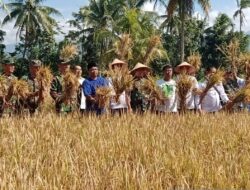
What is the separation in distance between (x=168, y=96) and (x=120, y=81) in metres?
0.67

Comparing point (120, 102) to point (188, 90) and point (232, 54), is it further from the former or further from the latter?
point (232, 54)

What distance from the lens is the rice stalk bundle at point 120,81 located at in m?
6.25

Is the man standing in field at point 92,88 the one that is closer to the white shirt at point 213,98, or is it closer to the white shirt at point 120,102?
the white shirt at point 120,102

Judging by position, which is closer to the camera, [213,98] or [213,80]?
[213,80]

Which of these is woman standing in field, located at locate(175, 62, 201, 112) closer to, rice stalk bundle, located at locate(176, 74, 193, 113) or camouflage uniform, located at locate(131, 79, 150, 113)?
rice stalk bundle, located at locate(176, 74, 193, 113)

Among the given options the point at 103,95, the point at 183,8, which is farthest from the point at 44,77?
the point at 183,8

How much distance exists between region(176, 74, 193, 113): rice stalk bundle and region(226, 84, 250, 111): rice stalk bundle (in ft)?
2.63

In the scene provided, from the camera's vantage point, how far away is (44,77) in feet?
19.5

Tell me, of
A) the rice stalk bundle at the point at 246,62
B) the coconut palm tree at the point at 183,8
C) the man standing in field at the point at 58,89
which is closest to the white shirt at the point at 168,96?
the man standing in field at the point at 58,89

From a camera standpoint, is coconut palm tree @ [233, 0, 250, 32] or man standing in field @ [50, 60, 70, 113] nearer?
man standing in field @ [50, 60, 70, 113]

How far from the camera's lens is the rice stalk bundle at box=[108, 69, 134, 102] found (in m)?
6.25

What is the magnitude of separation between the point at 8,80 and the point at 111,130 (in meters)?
1.72

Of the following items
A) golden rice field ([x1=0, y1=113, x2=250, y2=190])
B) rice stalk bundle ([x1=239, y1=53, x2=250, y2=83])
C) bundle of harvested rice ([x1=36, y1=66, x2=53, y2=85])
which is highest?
rice stalk bundle ([x1=239, y1=53, x2=250, y2=83])

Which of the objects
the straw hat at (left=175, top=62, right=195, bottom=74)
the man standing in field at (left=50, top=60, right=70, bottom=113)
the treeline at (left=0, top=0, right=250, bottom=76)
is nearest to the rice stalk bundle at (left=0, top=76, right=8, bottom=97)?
the man standing in field at (left=50, top=60, right=70, bottom=113)
